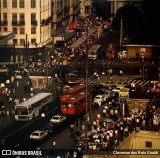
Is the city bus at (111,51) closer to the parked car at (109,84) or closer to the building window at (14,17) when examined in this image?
the building window at (14,17)

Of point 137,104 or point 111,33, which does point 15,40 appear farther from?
point 137,104

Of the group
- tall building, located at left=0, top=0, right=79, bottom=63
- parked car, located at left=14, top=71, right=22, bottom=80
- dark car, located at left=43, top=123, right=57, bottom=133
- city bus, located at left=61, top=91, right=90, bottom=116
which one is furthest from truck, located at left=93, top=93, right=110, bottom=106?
tall building, located at left=0, top=0, right=79, bottom=63

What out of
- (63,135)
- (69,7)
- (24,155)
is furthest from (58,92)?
(69,7)

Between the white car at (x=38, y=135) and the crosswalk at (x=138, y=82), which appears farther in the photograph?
the crosswalk at (x=138, y=82)

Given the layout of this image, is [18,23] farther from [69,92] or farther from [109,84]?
[69,92]

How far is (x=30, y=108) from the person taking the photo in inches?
621

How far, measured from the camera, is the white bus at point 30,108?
15.5m

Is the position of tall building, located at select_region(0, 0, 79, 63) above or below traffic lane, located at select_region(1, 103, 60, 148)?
above

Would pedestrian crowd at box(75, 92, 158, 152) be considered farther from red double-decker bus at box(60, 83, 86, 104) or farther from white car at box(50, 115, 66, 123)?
red double-decker bus at box(60, 83, 86, 104)

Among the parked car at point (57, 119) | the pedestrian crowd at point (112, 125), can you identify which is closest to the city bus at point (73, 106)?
the pedestrian crowd at point (112, 125)

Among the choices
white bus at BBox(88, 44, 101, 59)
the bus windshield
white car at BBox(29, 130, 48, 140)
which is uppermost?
white bus at BBox(88, 44, 101, 59)

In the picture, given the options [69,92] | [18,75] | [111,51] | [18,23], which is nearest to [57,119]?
[69,92]

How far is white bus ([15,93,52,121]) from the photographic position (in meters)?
15.5

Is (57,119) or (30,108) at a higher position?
(30,108)
